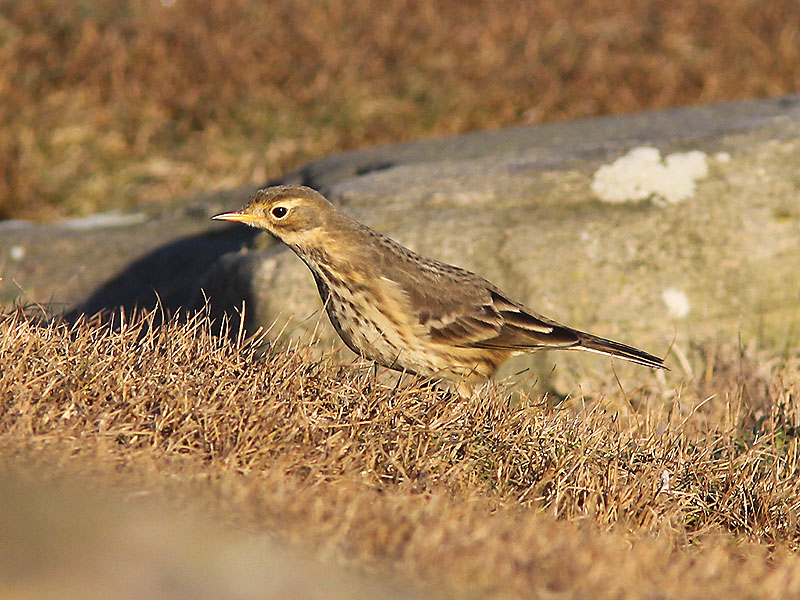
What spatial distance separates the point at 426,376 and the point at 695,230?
3.01m

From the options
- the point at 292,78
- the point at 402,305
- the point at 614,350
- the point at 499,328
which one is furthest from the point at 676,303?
the point at 292,78

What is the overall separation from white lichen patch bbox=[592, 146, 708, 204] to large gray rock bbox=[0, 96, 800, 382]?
0.03ft

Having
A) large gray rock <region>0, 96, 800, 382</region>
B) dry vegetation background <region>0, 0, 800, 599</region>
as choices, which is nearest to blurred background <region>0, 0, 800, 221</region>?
large gray rock <region>0, 96, 800, 382</region>

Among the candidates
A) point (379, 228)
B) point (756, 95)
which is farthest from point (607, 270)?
point (756, 95)

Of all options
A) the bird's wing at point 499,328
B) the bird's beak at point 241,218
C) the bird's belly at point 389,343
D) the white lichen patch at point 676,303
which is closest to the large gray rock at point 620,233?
the white lichen patch at point 676,303

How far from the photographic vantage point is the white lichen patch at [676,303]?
7227 mm

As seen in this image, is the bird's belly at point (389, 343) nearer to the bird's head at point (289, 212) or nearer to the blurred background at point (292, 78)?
the bird's head at point (289, 212)

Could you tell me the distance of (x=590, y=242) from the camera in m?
7.25

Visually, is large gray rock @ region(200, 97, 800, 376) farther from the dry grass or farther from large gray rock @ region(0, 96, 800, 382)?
the dry grass

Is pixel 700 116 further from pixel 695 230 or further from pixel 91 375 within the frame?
pixel 91 375

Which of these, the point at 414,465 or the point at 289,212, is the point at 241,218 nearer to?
the point at 289,212

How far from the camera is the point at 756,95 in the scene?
12.5 m

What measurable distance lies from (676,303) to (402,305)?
251cm

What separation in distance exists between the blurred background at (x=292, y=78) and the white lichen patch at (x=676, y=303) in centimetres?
522
